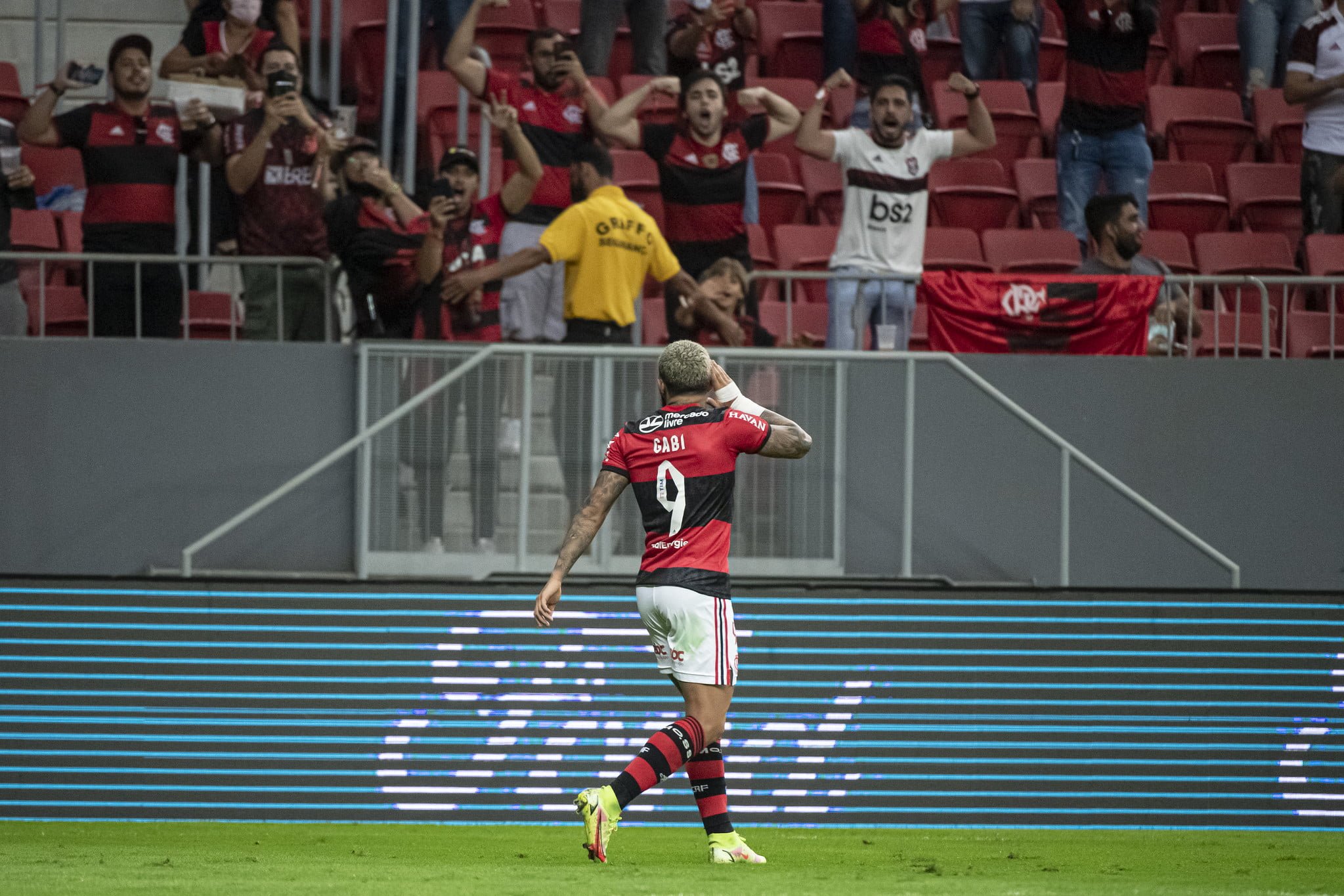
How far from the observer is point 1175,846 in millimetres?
8945

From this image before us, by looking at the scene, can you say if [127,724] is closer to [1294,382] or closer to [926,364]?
[926,364]

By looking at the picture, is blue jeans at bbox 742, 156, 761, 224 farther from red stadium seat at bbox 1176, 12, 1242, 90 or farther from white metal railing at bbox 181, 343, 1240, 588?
red stadium seat at bbox 1176, 12, 1242, 90

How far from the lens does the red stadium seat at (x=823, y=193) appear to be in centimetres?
1473

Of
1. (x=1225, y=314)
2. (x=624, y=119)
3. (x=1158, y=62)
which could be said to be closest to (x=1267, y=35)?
(x=1158, y=62)

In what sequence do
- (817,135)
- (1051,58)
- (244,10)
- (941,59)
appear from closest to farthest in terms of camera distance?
1. (817,135)
2. (244,10)
3. (941,59)
4. (1051,58)

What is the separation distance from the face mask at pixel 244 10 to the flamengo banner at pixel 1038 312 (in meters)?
5.23

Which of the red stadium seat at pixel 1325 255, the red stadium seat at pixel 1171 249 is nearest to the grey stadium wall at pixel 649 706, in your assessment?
the red stadium seat at pixel 1325 255

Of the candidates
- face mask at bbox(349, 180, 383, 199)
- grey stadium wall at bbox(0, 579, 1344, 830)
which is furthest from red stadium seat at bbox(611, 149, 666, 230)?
grey stadium wall at bbox(0, 579, 1344, 830)

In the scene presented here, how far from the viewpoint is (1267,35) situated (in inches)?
620

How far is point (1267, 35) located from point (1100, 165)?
3.70 m

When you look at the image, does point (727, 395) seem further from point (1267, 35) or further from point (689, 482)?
point (1267, 35)

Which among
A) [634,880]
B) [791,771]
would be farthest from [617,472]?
[791,771]

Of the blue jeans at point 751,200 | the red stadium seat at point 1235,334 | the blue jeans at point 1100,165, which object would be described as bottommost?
the red stadium seat at point 1235,334

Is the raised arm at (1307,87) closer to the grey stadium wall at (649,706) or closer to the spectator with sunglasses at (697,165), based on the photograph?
the spectator with sunglasses at (697,165)
